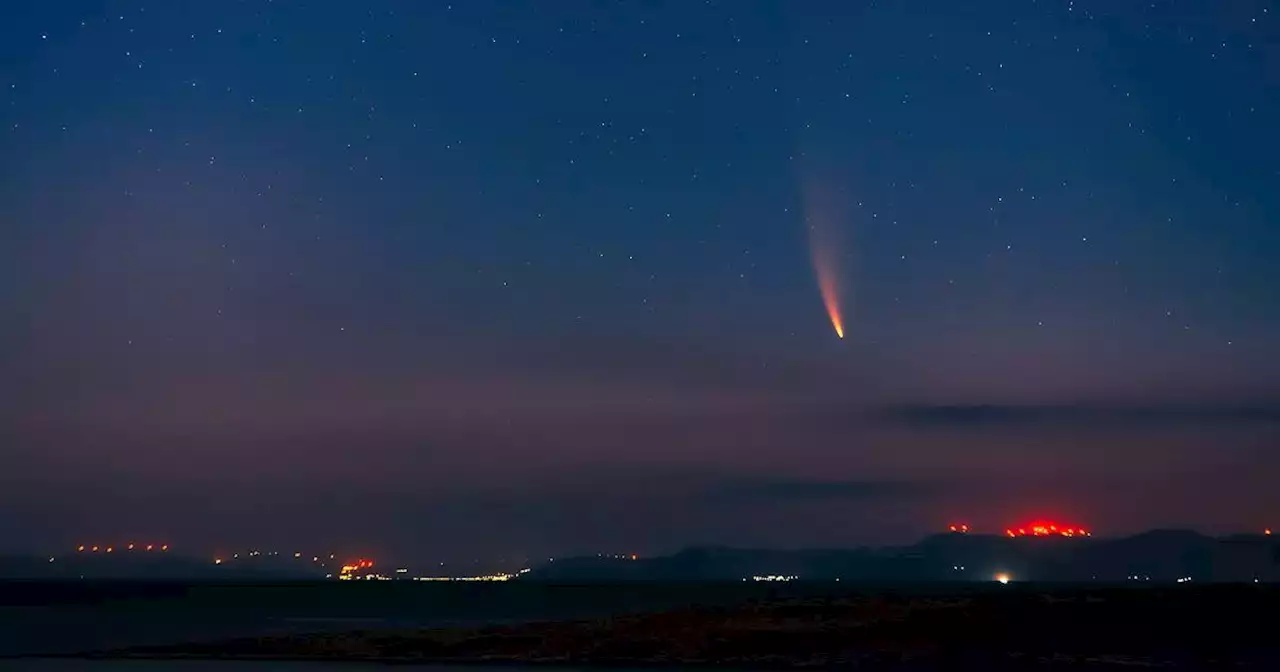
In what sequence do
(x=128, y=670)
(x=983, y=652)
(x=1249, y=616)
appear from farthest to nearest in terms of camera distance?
1. (x=1249, y=616)
2. (x=983, y=652)
3. (x=128, y=670)

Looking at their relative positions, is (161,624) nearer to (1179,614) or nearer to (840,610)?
(840,610)

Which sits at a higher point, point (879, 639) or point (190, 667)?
point (190, 667)

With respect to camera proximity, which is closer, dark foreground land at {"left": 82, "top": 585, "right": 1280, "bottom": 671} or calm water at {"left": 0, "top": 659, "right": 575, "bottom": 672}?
calm water at {"left": 0, "top": 659, "right": 575, "bottom": 672}

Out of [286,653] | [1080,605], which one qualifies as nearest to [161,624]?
[286,653]

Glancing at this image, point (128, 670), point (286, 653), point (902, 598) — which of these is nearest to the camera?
point (128, 670)

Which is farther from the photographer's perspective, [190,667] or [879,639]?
[879,639]

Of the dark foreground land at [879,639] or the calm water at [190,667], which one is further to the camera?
the dark foreground land at [879,639]

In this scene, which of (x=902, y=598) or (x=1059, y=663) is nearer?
(x=1059, y=663)
